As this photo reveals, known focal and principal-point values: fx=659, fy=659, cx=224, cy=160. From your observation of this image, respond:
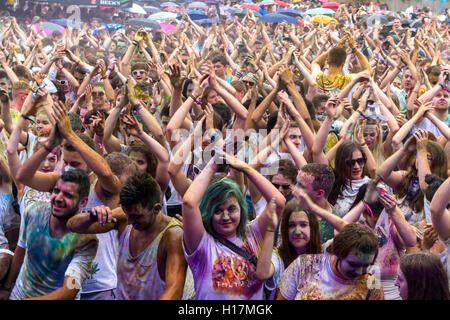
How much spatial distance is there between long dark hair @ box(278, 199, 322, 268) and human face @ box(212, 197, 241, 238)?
0.65m

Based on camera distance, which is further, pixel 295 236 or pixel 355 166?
pixel 355 166

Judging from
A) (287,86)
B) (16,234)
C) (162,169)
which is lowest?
(16,234)

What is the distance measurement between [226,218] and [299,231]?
739mm

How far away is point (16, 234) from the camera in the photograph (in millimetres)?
5875

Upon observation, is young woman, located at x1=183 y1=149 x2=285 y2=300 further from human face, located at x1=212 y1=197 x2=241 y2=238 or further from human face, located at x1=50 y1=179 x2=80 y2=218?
human face, located at x1=50 y1=179 x2=80 y2=218

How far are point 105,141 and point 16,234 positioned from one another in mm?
1187

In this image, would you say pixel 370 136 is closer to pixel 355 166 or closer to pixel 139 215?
Result: pixel 355 166

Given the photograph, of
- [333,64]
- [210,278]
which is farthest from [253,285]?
[333,64]

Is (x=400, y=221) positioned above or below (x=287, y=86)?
below

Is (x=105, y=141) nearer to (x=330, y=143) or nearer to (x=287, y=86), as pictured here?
(x=287, y=86)

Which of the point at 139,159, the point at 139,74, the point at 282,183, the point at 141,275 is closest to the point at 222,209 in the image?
the point at 141,275

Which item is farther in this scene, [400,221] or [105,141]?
[105,141]

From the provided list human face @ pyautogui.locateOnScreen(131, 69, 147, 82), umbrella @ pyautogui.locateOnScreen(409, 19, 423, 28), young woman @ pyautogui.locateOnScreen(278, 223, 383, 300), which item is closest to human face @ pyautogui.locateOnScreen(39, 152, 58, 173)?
young woman @ pyautogui.locateOnScreen(278, 223, 383, 300)

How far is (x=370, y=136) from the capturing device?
6.99 m
